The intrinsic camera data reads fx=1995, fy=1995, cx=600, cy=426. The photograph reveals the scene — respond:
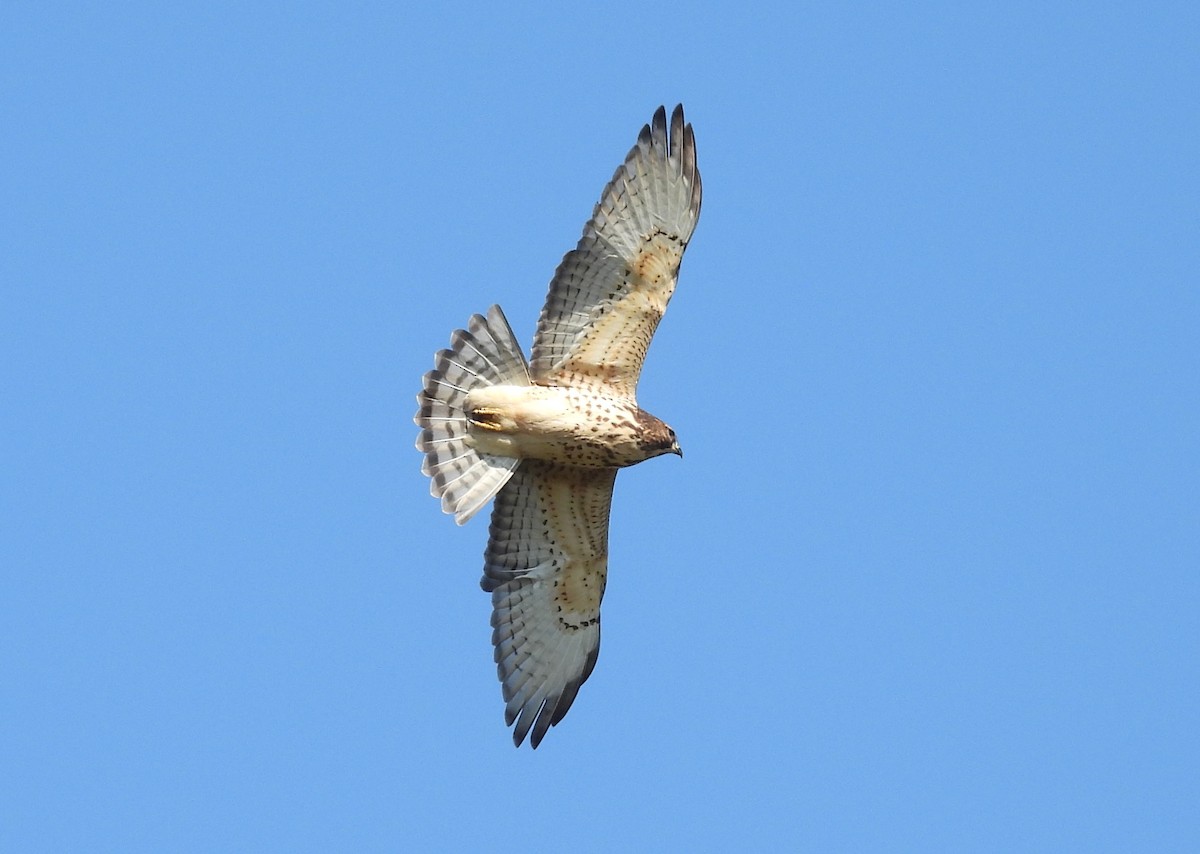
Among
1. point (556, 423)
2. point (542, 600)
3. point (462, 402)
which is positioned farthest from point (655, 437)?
point (542, 600)

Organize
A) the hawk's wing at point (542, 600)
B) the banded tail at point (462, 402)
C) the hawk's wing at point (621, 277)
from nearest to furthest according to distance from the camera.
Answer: the banded tail at point (462, 402) < the hawk's wing at point (621, 277) < the hawk's wing at point (542, 600)

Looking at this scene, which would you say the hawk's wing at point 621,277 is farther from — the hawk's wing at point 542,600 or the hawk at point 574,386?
the hawk's wing at point 542,600

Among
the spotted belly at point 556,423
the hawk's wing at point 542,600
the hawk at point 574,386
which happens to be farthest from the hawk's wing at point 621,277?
the hawk's wing at point 542,600

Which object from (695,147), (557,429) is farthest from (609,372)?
(695,147)

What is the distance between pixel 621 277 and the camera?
40.0ft

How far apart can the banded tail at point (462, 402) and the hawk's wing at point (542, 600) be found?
0.57 metres

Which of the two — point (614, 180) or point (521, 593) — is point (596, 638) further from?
point (614, 180)

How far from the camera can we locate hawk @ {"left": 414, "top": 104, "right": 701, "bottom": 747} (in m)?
12.0

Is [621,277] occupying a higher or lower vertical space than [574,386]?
higher

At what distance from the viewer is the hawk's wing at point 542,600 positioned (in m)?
12.7

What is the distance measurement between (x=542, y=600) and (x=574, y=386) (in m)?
1.57

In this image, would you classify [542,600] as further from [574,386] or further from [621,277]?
[621,277]

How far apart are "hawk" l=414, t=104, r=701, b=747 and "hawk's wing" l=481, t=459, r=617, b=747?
0.02 m

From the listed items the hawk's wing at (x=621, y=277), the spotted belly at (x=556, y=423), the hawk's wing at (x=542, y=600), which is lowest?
the hawk's wing at (x=542, y=600)
